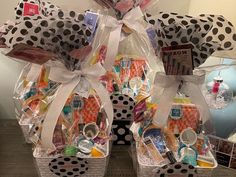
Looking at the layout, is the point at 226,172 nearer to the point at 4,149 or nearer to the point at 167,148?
the point at 167,148

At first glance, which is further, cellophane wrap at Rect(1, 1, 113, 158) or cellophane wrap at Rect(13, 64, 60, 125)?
cellophane wrap at Rect(13, 64, 60, 125)

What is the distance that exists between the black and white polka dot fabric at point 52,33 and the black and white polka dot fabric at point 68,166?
0.72 ft

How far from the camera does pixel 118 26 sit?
83cm

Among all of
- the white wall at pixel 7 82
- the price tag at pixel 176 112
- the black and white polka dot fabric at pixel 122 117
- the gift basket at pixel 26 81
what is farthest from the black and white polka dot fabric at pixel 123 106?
the white wall at pixel 7 82

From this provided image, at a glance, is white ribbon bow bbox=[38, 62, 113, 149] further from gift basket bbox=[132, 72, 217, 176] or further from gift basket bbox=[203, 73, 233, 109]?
gift basket bbox=[203, 73, 233, 109]

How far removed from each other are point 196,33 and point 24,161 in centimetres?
52

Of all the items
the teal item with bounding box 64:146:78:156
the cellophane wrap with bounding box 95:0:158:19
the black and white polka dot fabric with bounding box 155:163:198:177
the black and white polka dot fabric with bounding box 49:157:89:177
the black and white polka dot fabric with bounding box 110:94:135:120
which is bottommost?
the black and white polka dot fabric with bounding box 49:157:89:177

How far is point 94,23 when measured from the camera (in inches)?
29.0

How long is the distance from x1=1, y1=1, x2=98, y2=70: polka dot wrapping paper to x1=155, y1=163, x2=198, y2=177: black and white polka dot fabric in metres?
0.30

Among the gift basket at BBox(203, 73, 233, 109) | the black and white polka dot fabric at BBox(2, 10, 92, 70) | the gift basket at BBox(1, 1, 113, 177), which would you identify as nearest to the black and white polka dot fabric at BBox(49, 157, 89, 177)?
the gift basket at BBox(1, 1, 113, 177)

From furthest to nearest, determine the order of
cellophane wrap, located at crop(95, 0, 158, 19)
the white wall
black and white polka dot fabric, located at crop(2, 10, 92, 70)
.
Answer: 1. the white wall
2. cellophane wrap, located at crop(95, 0, 158, 19)
3. black and white polka dot fabric, located at crop(2, 10, 92, 70)

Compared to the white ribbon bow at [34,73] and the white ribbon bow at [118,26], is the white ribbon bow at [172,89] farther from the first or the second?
the white ribbon bow at [34,73]

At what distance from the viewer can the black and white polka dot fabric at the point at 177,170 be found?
2.06 ft

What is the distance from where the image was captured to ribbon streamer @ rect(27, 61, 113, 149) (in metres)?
0.64
